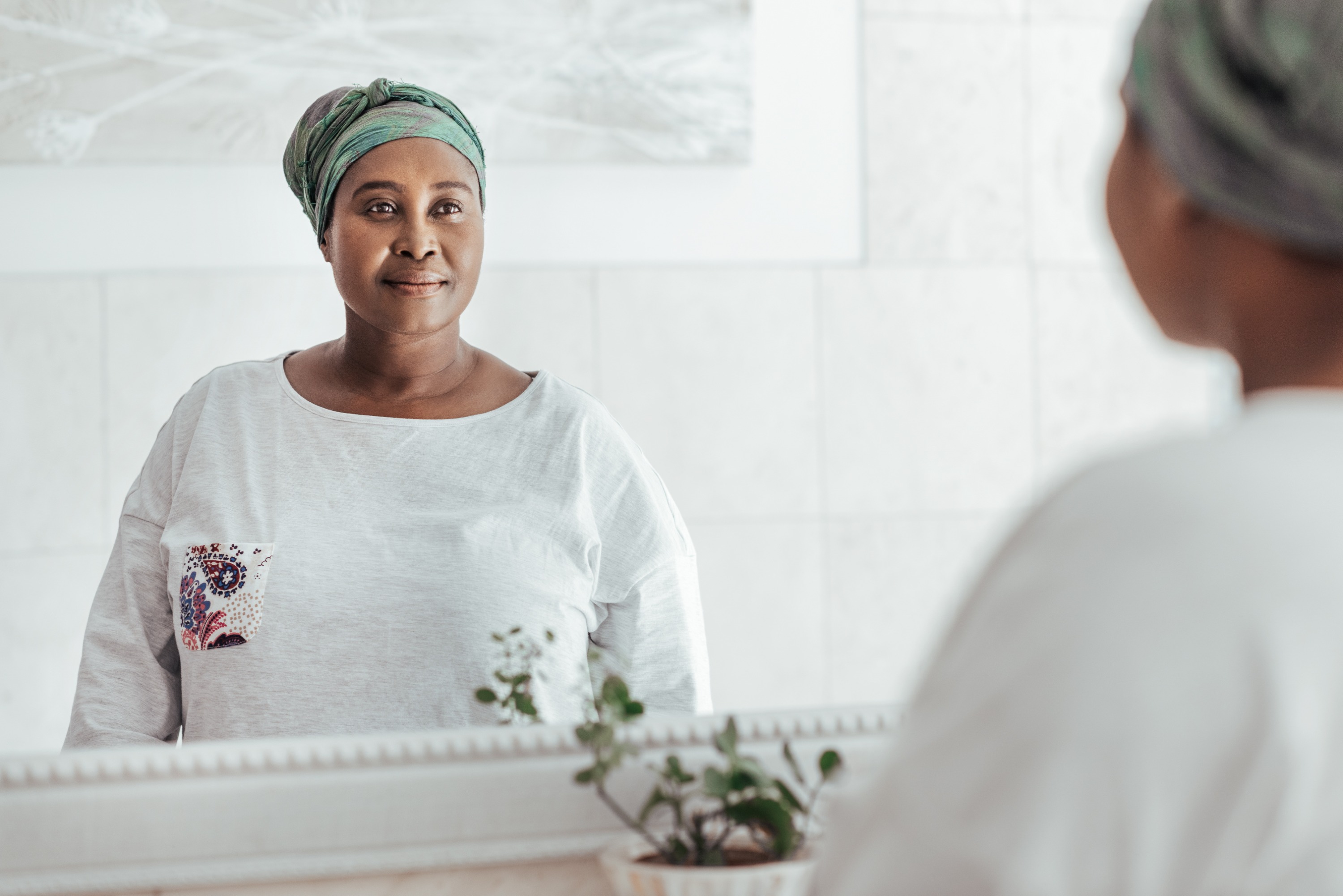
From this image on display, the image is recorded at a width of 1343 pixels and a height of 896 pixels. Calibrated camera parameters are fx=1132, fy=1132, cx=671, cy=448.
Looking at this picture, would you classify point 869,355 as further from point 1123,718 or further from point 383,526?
point 1123,718

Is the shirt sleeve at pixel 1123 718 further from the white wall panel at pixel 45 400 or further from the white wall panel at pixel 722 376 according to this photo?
the white wall panel at pixel 45 400

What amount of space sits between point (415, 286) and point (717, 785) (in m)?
0.40

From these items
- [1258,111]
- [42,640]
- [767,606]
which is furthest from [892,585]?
[1258,111]

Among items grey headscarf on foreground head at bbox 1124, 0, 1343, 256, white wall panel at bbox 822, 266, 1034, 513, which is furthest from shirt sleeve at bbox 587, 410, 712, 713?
grey headscarf on foreground head at bbox 1124, 0, 1343, 256

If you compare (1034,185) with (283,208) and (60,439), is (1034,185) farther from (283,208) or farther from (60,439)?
(60,439)

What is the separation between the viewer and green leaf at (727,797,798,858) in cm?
59

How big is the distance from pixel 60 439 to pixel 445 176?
586 millimetres

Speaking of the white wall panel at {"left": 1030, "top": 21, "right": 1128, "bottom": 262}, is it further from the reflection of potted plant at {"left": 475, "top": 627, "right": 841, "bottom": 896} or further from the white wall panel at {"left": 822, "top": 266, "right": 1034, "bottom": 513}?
the reflection of potted plant at {"left": 475, "top": 627, "right": 841, "bottom": 896}

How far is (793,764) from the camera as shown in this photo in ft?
2.15

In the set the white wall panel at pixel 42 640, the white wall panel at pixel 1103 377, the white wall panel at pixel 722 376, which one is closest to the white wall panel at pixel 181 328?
the white wall panel at pixel 42 640

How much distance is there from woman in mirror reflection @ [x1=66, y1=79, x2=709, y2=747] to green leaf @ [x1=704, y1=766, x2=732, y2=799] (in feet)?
0.42

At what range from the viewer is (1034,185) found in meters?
1.27

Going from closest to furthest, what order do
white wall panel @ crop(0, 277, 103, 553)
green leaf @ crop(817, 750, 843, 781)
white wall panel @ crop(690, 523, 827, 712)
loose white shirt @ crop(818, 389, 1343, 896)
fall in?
loose white shirt @ crop(818, 389, 1343, 896) < green leaf @ crop(817, 750, 843, 781) < white wall panel @ crop(690, 523, 827, 712) < white wall panel @ crop(0, 277, 103, 553)

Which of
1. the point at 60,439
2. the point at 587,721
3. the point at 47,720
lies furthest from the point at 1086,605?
the point at 60,439
